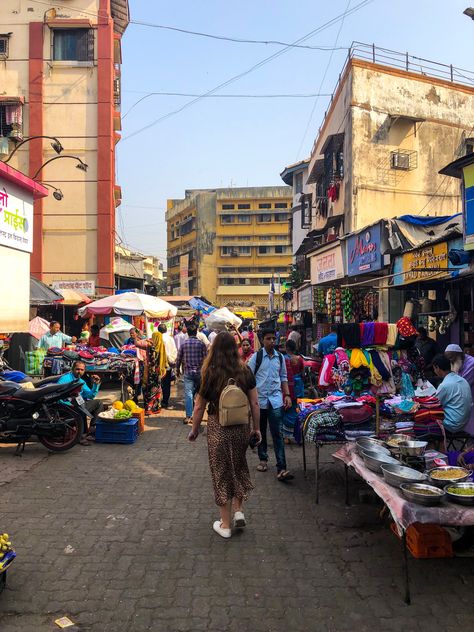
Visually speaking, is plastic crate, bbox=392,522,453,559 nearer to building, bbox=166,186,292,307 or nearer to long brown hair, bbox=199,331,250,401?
long brown hair, bbox=199,331,250,401

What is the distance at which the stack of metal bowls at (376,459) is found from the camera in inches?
168

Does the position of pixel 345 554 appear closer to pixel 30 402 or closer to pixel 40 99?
pixel 30 402

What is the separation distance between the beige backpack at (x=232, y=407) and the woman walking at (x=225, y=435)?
0.32 ft

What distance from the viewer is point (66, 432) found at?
7508 millimetres

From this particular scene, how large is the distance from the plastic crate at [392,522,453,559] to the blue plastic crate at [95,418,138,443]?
5.06m

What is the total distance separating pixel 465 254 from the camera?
8.11m

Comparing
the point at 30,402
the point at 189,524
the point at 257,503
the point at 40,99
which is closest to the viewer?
the point at 189,524

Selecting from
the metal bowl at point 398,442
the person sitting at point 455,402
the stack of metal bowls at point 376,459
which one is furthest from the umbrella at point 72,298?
the stack of metal bowls at point 376,459

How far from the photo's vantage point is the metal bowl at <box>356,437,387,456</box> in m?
4.76

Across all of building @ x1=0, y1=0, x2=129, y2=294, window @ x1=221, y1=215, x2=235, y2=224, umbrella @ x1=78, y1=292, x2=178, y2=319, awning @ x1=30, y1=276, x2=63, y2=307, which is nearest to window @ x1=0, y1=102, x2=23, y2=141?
building @ x1=0, y1=0, x2=129, y2=294

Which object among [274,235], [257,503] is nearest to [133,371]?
[257,503]

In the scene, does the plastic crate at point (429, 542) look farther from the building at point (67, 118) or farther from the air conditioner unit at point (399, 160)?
the building at point (67, 118)

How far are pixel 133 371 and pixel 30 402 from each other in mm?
2858

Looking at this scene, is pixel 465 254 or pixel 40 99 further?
pixel 40 99
